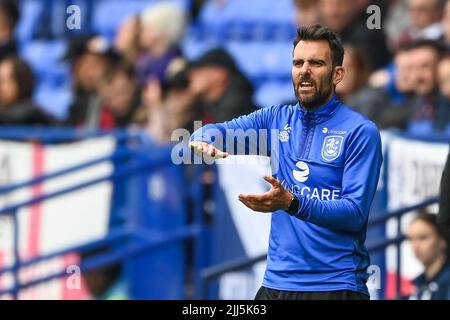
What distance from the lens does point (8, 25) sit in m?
13.2

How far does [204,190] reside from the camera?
8.85m

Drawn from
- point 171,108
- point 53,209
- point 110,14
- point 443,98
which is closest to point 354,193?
point 443,98

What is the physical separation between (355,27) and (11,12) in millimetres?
5021

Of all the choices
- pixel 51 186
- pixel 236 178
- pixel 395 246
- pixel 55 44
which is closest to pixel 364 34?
pixel 236 178

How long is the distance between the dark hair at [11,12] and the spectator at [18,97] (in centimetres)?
128

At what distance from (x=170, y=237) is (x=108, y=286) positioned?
833 millimetres

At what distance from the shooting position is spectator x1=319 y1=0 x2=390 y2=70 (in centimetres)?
934

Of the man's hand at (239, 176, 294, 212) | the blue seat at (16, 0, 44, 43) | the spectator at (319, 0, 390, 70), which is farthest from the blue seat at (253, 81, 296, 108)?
the man's hand at (239, 176, 294, 212)

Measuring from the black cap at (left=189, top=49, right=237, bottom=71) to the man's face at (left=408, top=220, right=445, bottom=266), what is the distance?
2.89 m

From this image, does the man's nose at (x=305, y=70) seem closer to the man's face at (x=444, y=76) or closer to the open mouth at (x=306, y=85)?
the open mouth at (x=306, y=85)

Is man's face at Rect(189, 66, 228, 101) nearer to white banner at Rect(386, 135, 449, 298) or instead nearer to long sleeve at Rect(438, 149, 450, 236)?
white banner at Rect(386, 135, 449, 298)

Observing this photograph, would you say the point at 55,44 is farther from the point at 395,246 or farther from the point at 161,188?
the point at 395,246

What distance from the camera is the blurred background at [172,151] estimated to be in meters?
7.77

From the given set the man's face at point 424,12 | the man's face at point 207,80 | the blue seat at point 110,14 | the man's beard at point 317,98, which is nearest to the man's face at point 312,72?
the man's beard at point 317,98
